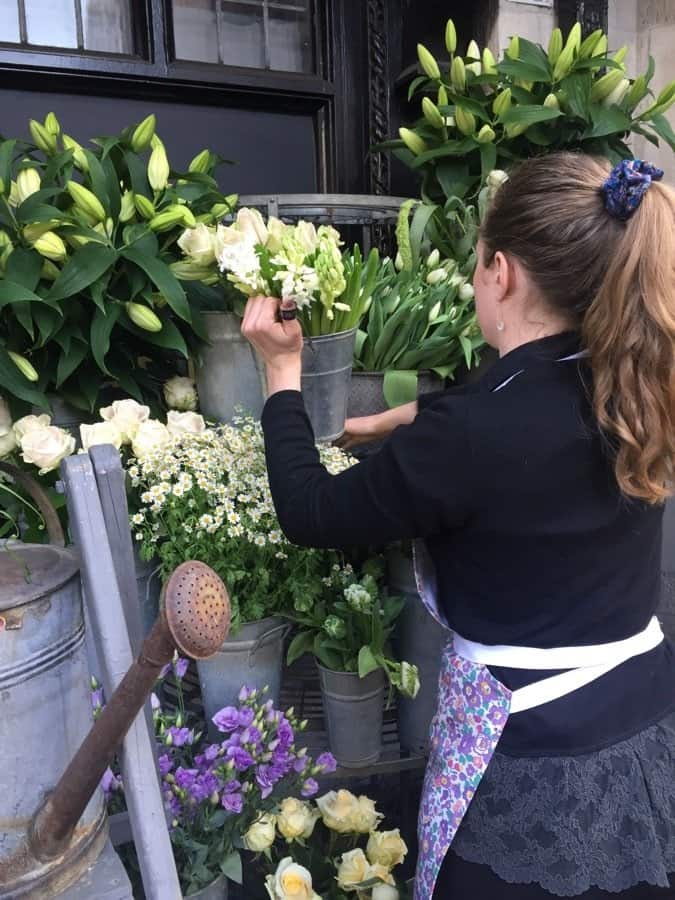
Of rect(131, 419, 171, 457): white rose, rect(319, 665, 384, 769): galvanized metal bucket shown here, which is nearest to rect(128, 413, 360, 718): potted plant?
rect(131, 419, 171, 457): white rose

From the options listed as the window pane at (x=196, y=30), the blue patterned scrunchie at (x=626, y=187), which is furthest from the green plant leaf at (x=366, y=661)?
the window pane at (x=196, y=30)

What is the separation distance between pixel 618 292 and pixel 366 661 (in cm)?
62

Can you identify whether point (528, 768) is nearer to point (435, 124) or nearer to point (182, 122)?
point (435, 124)

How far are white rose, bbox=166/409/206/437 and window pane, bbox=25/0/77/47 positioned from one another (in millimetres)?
1176

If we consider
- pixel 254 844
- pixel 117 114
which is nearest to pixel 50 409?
pixel 254 844

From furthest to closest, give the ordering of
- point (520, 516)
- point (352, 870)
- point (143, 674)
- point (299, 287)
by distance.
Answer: point (352, 870)
point (299, 287)
point (520, 516)
point (143, 674)

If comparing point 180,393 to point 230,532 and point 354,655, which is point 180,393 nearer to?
point 230,532

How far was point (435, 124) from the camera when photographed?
173 cm

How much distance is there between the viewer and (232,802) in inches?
42.5

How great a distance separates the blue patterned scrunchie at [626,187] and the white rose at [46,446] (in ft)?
2.49

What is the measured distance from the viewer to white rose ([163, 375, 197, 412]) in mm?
1313

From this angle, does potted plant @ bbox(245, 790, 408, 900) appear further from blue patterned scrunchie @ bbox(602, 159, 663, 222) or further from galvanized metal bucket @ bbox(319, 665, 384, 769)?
blue patterned scrunchie @ bbox(602, 159, 663, 222)

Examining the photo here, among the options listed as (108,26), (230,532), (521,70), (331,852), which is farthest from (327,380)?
(108,26)

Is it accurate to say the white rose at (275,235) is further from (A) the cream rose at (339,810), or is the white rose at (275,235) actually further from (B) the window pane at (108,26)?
(B) the window pane at (108,26)
